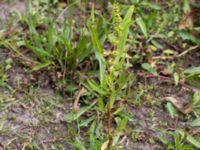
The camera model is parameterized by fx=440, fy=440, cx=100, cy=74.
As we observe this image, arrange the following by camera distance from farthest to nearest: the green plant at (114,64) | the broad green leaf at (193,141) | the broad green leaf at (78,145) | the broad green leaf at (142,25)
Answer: the broad green leaf at (142,25), the broad green leaf at (193,141), the broad green leaf at (78,145), the green plant at (114,64)

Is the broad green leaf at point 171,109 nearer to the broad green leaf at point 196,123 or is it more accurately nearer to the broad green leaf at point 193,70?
the broad green leaf at point 196,123

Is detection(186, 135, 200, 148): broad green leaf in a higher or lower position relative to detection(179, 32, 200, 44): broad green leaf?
lower

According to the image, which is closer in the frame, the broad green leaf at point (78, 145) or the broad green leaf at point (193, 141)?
the broad green leaf at point (78, 145)

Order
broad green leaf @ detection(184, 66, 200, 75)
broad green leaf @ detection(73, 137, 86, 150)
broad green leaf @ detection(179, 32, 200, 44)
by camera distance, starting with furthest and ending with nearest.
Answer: broad green leaf @ detection(179, 32, 200, 44) < broad green leaf @ detection(184, 66, 200, 75) < broad green leaf @ detection(73, 137, 86, 150)

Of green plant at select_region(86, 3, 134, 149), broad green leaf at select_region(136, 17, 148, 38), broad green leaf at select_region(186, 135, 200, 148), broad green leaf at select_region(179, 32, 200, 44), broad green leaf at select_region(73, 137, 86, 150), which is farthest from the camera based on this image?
broad green leaf at select_region(179, 32, 200, 44)

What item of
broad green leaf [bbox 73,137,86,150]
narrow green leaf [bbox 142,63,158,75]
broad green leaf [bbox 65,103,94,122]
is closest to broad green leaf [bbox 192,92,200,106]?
narrow green leaf [bbox 142,63,158,75]

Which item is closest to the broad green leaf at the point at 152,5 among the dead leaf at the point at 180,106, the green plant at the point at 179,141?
the dead leaf at the point at 180,106

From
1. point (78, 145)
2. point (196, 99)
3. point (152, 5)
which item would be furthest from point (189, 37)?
point (78, 145)

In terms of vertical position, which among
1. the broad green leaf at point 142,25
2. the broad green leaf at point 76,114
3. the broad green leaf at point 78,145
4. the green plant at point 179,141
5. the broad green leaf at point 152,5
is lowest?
the green plant at point 179,141

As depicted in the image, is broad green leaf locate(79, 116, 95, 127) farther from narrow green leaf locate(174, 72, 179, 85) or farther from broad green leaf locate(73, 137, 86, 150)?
narrow green leaf locate(174, 72, 179, 85)

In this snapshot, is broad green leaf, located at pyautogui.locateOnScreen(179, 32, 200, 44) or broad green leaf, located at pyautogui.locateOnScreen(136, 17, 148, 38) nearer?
broad green leaf, located at pyautogui.locateOnScreen(136, 17, 148, 38)

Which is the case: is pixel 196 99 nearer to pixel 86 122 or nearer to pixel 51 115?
pixel 86 122

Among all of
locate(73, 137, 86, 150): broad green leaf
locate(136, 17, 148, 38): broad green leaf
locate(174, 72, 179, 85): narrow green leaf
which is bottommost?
locate(73, 137, 86, 150): broad green leaf

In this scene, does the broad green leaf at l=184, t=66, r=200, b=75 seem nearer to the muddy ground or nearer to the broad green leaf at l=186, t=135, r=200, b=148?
the muddy ground
